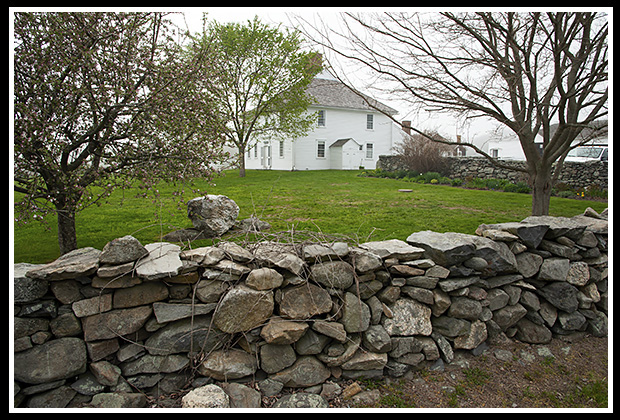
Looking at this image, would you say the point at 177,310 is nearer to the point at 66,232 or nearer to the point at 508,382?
the point at 66,232

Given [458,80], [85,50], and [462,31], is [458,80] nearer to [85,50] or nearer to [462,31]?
[462,31]

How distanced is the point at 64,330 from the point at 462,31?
224 inches

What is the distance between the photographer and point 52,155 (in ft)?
10.9

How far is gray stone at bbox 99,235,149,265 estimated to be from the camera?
2.87m

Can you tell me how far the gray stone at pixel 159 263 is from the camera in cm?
289

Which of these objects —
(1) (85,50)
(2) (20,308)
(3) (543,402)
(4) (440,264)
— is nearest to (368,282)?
(4) (440,264)

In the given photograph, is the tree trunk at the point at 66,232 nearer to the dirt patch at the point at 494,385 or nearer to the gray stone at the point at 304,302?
the dirt patch at the point at 494,385


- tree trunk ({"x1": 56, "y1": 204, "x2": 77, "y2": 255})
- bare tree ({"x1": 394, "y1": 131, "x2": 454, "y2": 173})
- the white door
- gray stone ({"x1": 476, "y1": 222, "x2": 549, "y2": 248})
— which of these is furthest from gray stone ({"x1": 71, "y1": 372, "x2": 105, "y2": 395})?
the white door

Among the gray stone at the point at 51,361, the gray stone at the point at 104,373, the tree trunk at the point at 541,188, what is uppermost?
the tree trunk at the point at 541,188

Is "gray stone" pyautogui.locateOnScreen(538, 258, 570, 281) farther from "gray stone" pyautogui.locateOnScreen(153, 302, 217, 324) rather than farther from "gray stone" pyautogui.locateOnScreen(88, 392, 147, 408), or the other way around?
"gray stone" pyautogui.locateOnScreen(88, 392, 147, 408)

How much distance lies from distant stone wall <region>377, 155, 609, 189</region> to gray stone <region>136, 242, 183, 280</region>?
11115 millimetres

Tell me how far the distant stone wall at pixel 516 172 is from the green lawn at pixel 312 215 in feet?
10.4

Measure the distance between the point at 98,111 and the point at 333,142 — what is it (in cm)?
1956

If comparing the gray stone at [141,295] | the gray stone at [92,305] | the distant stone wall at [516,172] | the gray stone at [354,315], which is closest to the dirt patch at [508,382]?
the gray stone at [354,315]
